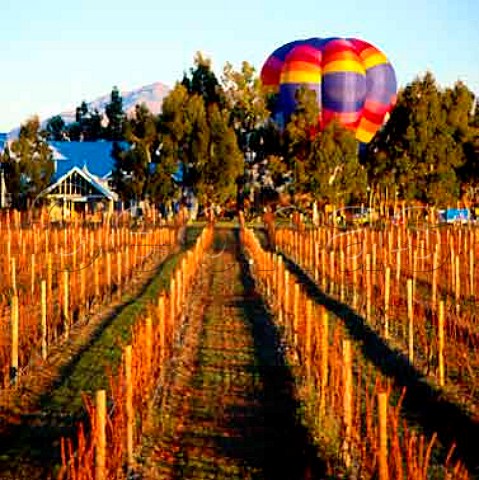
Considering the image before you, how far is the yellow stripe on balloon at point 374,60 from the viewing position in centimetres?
5447

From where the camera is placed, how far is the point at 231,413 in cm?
1009

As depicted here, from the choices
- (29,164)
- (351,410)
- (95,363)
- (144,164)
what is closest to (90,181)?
(144,164)

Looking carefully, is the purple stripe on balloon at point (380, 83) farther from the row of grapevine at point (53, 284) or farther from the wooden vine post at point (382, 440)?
the wooden vine post at point (382, 440)

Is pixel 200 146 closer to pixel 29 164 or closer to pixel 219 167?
pixel 219 167

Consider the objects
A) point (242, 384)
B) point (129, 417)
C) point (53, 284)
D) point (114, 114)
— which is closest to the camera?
point (129, 417)

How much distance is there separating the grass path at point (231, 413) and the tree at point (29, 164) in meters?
31.4

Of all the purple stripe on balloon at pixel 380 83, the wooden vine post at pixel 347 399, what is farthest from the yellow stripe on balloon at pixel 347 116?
the wooden vine post at pixel 347 399

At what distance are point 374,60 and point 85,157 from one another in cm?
1952

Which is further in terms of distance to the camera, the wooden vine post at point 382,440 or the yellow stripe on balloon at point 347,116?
the yellow stripe on balloon at point 347,116

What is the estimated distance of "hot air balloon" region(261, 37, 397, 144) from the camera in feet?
172

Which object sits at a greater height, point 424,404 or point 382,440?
point 382,440

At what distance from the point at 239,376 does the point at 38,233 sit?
19280mm

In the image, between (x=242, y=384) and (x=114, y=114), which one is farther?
(x=114, y=114)

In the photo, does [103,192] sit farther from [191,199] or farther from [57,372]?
[57,372]
